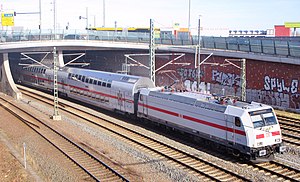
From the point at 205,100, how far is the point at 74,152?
A: 27.1ft

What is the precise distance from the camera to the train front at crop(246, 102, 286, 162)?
18.5 metres

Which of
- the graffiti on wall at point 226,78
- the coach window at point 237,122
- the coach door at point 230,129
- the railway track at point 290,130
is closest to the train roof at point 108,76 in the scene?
the coach door at point 230,129

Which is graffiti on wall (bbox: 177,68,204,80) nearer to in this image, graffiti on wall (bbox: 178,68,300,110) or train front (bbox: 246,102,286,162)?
graffiti on wall (bbox: 178,68,300,110)

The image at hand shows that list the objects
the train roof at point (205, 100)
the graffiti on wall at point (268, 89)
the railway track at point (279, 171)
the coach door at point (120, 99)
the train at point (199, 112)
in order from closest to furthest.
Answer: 1. the railway track at point (279, 171)
2. the train at point (199, 112)
3. the train roof at point (205, 100)
4. the coach door at point (120, 99)
5. the graffiti on wall at point (268, 89)

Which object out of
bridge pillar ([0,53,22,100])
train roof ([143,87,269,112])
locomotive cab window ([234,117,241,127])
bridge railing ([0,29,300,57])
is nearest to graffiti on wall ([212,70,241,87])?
bridge railing ([0,29,300,57])

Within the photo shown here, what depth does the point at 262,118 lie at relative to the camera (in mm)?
19188

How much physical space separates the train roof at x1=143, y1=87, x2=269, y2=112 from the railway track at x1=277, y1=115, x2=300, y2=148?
4779 millimetres

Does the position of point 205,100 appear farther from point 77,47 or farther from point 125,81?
point 77,47

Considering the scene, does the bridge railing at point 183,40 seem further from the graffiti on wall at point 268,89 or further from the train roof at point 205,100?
the train roof at point 205,100

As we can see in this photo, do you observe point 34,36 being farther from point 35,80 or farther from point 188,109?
point 188,109

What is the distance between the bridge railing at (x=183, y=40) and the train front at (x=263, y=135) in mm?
15179

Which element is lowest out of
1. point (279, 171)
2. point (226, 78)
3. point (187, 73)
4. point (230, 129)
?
point (279, 171)

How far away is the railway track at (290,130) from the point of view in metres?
23.4

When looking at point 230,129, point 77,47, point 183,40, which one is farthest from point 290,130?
point 77,47
